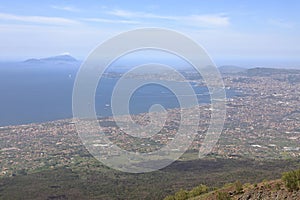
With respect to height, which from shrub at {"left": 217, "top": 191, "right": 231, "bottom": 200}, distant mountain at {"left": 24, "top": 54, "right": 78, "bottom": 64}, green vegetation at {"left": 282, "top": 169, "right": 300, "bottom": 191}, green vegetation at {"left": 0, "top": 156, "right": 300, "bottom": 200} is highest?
distant mountain at {"left": 24, "top": 54, "right": 78, "bottom": 64}

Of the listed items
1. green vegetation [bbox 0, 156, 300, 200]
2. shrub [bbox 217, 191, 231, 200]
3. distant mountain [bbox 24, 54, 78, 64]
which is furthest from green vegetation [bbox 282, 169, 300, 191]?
distant mountain [bbox 24, 54, 78, 64]

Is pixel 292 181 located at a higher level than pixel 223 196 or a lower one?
higher

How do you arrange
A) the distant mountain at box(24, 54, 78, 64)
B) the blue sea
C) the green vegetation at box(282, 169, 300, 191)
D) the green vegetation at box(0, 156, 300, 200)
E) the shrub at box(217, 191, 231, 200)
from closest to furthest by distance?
the green vegetation at box(282, 169, 300, 191) → the shrub at box(217, 191, 231, 200) → the green vegetation at box(0, 156, 300, 200) → the blue sea → the distant mountain at box(24, 54, 78, 64)

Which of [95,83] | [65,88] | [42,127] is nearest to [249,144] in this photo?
[42,127]

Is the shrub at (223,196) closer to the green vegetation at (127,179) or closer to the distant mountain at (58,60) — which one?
the green vegetation at (127,179)

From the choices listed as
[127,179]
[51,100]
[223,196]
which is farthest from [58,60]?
[223,196]

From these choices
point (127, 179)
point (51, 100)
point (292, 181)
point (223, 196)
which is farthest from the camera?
point (51, 100)

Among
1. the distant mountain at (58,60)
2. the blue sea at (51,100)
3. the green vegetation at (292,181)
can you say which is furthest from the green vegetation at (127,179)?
the distant mountain at (58,60)

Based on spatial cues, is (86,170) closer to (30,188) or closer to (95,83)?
(30,188)

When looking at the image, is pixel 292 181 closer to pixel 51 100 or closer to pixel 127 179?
pixel 127 179

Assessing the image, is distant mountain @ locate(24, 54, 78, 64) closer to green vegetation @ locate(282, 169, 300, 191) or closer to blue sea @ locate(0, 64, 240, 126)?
blue sea @ locate(0, 64, 240, 126)
